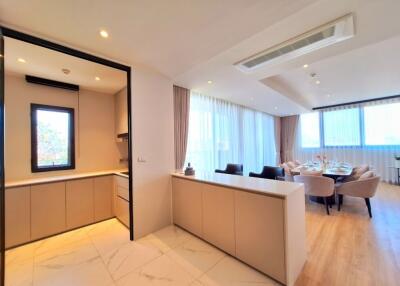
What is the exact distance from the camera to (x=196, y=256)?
2.15 metres

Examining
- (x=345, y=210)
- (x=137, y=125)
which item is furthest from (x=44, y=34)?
(x=345, y=210)

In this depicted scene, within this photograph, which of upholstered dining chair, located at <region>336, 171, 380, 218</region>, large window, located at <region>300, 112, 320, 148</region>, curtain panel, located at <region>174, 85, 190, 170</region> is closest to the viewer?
upholstered dining chair, located at <region>336, 171, 380, 218</region>

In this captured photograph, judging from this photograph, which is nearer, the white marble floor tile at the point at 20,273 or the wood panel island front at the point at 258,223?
the wood panel island front at the point at 258,223

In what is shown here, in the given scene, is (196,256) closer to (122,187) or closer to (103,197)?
(122,187)

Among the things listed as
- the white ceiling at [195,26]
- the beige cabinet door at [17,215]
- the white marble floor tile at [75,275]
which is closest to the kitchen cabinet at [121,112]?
the white ceiling at [195,26]

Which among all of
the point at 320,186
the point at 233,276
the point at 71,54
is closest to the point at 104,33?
the point at 71,54

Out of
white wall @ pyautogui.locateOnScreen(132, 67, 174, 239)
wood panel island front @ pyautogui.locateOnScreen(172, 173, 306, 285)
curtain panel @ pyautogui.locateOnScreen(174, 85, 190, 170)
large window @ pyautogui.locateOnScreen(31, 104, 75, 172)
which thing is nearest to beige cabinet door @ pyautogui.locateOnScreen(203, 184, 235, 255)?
wood panel island front @ pyautogui.locateOnScreen(172, 173, 306, 285)

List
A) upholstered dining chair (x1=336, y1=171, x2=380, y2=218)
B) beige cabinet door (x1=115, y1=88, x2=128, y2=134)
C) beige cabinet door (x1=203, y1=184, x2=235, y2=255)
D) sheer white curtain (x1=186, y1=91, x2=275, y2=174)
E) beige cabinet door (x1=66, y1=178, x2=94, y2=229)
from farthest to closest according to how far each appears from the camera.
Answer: sheer white curtain (x1=186, y1=91, x2=275, y2=174) < beige cabinet door (x1=115, y1=88, x2=128, y2=134) < upholstered dining chair (x1=336, y1=171, x2=380, y2=218) < beige cabinet door (x1=66, y1=178, x2=94, y2=229) < beige cabinet door (x1=203, y1=184, x2=235, y2=255)

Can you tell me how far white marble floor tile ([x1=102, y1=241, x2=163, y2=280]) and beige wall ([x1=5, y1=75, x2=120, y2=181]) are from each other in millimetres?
1883

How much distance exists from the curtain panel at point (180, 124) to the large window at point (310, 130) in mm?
6157

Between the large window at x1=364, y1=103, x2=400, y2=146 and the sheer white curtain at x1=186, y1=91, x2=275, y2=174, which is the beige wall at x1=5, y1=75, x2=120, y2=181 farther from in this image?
the large window at x1=364, y1=103, x2=400, y2=146

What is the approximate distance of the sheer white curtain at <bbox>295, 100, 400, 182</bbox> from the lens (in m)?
5.81

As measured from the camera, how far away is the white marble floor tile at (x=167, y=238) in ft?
7.89

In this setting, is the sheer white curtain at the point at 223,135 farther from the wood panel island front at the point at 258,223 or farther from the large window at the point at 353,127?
the large window at the point at 353,127
